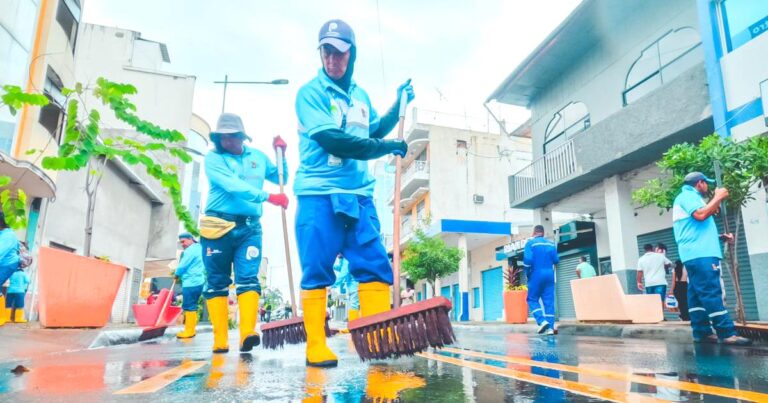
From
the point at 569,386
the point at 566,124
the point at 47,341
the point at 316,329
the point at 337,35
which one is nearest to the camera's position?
the point at 569,386

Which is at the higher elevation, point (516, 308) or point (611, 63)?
point (611, 63)

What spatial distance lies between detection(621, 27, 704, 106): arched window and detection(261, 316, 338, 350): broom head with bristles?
39.3ft

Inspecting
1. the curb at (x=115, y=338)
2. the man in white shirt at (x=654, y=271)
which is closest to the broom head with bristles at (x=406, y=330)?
the curb at (x=115, y=338)

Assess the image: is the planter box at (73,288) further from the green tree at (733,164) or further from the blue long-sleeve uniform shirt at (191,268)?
the green tree at (733,164)

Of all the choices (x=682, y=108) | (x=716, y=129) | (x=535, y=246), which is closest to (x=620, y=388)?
(x=535, y=246)

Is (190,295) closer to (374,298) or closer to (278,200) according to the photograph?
(278,200)

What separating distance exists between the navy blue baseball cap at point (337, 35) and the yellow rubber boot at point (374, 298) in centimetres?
142

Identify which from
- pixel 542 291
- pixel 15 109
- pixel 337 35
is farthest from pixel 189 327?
pixel 337 35

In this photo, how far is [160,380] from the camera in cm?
229

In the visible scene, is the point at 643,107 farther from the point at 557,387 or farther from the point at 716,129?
the point at 557,387

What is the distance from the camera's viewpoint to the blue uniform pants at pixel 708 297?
466 cm

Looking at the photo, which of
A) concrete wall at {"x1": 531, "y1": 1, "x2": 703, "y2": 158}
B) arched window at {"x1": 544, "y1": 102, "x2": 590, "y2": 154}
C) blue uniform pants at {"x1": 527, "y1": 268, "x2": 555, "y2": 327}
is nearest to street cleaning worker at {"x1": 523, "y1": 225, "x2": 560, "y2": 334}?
blue uniform pants at {"x1": 527, "y1": 268, "x2": 555, "y2": 327}

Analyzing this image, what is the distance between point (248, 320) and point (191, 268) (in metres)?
4.96

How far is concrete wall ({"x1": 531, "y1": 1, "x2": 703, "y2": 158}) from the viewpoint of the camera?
1297cm
